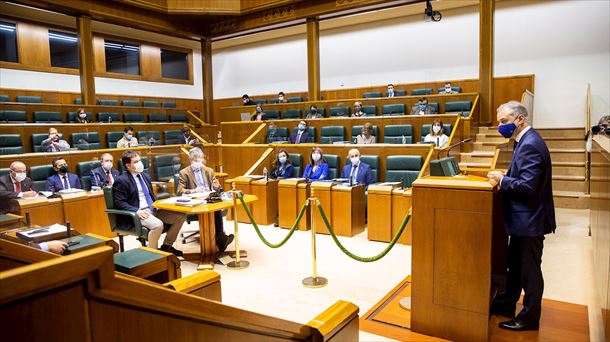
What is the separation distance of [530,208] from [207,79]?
12019 millimetres

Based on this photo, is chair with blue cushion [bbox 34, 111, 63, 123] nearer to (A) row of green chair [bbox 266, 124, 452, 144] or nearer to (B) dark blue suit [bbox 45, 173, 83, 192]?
(B) dark blue suit [bbox 45, 173, 83, 192]

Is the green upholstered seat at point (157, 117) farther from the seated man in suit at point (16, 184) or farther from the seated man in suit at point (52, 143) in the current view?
the seated man in suit at point (16, 184)

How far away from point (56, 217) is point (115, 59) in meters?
8.87

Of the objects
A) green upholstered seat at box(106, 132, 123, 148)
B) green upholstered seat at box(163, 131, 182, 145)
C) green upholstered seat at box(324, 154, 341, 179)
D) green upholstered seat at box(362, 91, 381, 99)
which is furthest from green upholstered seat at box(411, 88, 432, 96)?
green upholstered seat at box(106, 132, 123, 148)

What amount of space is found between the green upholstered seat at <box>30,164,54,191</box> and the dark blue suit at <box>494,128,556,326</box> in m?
5.41

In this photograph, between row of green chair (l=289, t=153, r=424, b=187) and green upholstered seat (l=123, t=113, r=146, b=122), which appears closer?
row of green chair (l=289, t=153, r=424, b=187)

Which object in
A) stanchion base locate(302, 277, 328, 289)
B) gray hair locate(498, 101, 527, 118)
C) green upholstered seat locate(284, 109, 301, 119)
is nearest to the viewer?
gray hair locate(498, 101, 527, 118)

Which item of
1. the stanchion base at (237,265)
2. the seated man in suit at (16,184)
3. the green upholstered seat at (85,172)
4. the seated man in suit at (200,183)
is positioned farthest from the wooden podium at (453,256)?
the green upholstered seat at (85,172)

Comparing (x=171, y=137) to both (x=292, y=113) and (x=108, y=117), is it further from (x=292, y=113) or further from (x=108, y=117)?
(x=292, y=113)

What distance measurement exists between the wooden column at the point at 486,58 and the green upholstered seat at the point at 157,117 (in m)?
7.63

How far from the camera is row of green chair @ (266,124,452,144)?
6.84m

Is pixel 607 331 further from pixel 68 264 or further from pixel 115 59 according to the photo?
pixel 115 59

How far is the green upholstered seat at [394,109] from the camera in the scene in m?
8.43

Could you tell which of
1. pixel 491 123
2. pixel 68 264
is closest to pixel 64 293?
pixel 68 264
